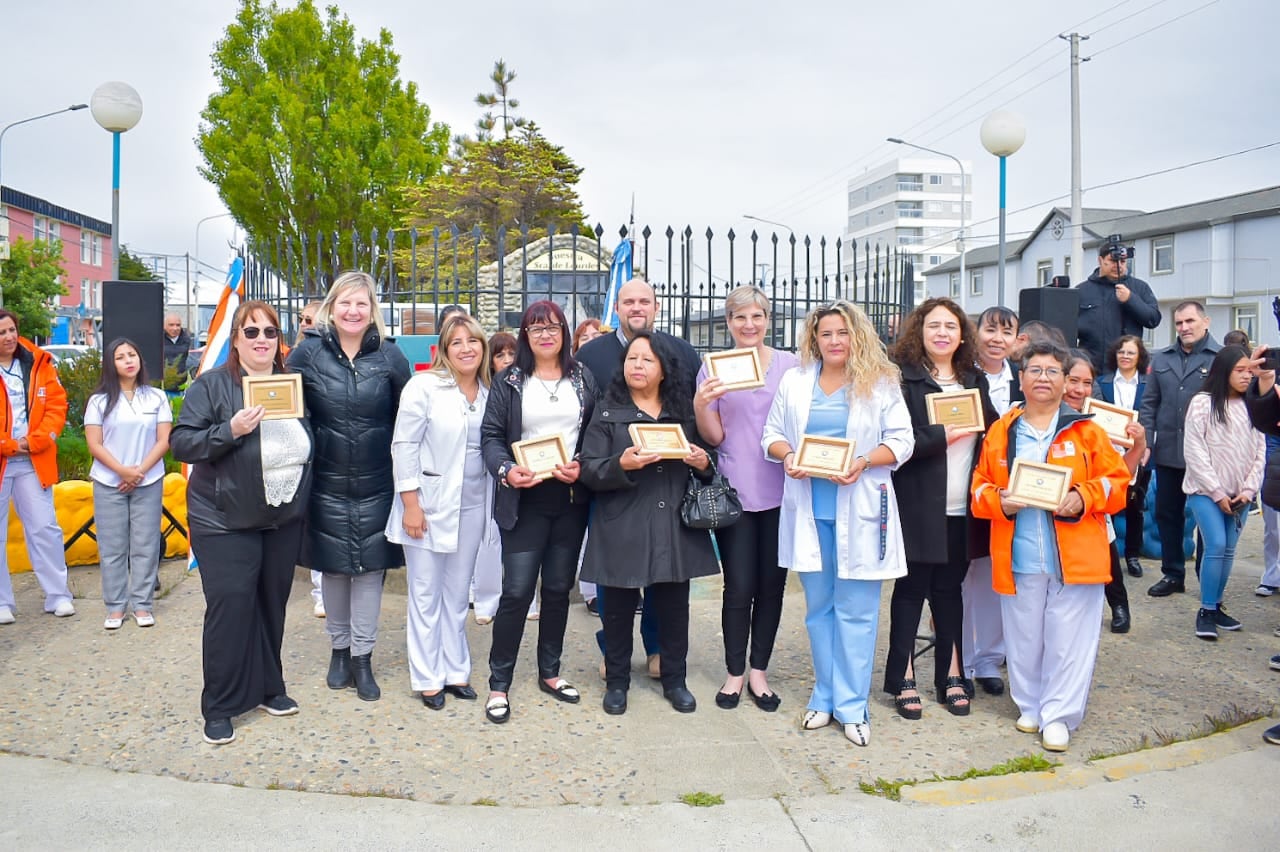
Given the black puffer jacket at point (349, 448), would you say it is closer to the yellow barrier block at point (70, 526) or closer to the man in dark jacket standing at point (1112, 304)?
the yellow barrier block at point (70, 526)

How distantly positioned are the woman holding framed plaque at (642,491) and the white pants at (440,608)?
24.4 inches

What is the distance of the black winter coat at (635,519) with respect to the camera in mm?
4410

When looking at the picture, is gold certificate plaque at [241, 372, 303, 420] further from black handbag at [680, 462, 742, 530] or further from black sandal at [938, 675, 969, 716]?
black sandal at [938, 675, 969, 716]

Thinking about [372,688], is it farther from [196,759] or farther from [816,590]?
[816,590]

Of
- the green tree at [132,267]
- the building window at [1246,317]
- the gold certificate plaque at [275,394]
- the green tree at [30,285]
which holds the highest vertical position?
the green tree at [132,267]

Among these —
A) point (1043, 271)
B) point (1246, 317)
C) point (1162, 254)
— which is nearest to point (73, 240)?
point (1043, 271)

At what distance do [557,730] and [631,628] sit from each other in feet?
1.92

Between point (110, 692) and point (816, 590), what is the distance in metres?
3.46

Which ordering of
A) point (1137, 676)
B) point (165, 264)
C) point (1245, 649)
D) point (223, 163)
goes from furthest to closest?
point (165, 264), point (223, 163), point (1245, 649), point (1137, 676)

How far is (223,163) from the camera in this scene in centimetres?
2455

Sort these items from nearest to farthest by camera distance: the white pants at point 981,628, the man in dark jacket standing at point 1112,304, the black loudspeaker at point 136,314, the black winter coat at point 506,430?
the black winter coat at point 506,430, the white pants at point 981,628, the black loudspeaker at point 136,314, the man in dark jacket standing at point 1112,304

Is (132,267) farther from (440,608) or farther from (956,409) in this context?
(956,409)

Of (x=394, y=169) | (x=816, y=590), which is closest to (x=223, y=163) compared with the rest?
(x=394, y=169)

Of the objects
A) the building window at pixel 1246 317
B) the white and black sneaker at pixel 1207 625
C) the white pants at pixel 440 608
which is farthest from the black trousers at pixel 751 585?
the building window at pixel 1246 317
